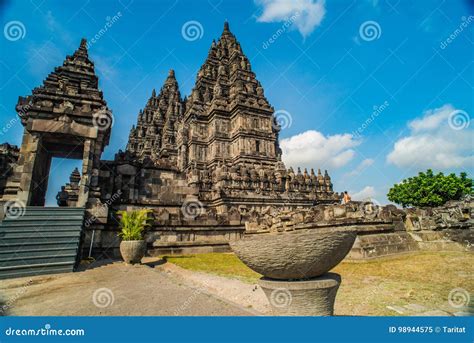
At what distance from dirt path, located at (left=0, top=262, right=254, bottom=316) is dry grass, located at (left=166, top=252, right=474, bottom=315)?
6.17 feet

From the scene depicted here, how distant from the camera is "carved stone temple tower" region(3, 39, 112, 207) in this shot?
31.5ft

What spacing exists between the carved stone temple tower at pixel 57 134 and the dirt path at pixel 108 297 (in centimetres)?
471

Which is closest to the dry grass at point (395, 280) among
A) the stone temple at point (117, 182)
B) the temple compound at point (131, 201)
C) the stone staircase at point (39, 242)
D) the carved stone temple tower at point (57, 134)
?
the temple compound at point (131, 201)

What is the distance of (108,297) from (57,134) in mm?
8988

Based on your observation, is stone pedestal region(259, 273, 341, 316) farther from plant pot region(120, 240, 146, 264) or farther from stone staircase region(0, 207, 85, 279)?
stone staircase region(0, 207, 85, 279)

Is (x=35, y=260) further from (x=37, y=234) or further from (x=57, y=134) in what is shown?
(x=57, y=134)

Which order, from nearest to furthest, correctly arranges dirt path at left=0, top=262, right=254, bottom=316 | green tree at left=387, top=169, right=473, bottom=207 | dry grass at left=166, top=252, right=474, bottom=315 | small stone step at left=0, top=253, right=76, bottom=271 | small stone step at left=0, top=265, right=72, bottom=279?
dirt path at left=0, top=262, right=254, bottom=316 → dry grass at left=166, top=252, right=474, bottom=315 → small stone step at left=0, top=265, right=72, bottom=279 → small stone step at left=0, top=253, right=76, bottom=271 → green tree at left=387, top=169, right=473, bottom=207

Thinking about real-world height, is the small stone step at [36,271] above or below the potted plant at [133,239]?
below

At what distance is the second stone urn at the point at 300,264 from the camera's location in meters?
2.71

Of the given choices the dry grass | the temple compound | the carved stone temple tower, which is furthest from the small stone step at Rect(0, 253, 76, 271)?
the dry grass

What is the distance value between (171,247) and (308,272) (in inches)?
353

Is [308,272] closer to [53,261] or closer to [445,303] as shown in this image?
[445,303]

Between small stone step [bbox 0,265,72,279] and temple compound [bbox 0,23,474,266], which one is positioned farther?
temple compound [bbox 0,23,474,266]

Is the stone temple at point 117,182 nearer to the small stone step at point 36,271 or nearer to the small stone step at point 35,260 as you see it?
the small stone step at point 35,260
